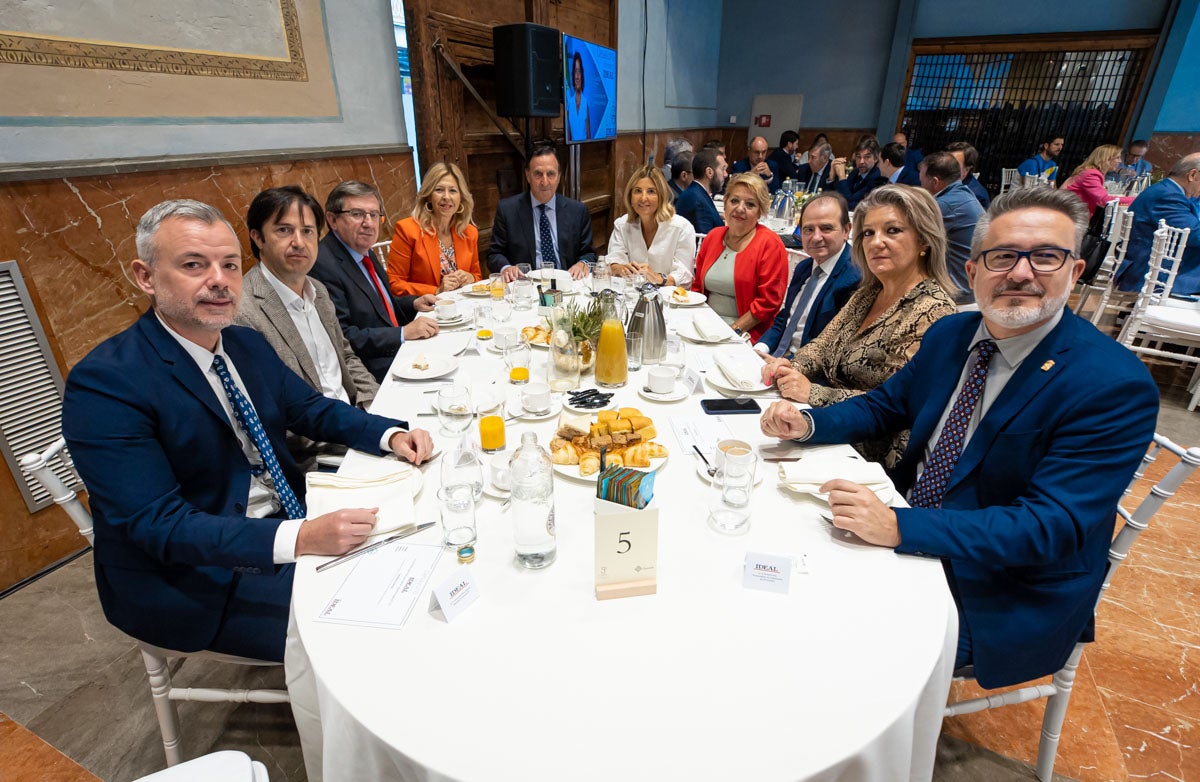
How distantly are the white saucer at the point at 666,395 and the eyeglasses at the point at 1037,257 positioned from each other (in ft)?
2.76

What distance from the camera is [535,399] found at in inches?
64.4

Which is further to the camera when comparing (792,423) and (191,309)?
(792,423)

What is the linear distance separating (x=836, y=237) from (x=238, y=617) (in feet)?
8.26

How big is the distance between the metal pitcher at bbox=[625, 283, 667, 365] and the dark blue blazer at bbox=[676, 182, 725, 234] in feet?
9.55

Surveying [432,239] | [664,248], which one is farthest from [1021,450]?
[432,239]

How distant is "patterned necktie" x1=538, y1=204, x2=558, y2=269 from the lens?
150 inches

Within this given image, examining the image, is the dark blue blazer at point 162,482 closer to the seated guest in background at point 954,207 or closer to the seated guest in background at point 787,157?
the seated guest in background at point 954,207

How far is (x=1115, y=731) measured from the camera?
1725 mm

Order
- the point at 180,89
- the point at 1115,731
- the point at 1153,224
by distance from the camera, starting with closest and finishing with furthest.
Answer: the point at 1115,731 < the point at 180,89 < the point at 1153,224

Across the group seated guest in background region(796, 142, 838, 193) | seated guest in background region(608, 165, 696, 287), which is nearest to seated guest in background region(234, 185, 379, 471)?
seated guest in background region(608, 165, 696, 287)

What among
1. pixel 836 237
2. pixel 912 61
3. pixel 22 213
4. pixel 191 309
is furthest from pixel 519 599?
pixel 912 61

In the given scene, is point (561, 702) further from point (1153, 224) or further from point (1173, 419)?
point (1153, 224)

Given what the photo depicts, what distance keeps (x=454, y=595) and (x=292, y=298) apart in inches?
63.9

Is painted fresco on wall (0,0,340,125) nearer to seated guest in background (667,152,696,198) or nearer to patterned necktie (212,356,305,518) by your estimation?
patterned necktie (212,356,305,518)
